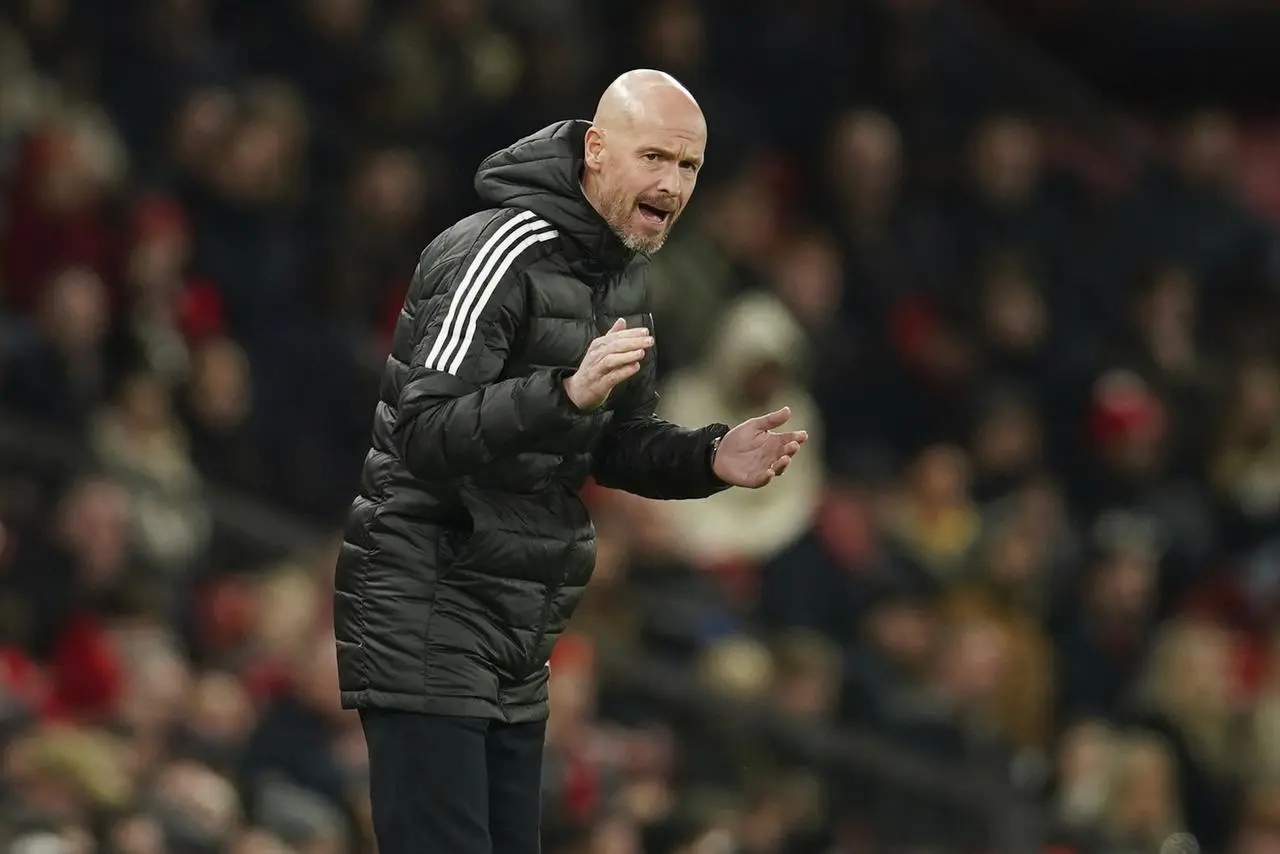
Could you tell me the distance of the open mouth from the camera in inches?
175

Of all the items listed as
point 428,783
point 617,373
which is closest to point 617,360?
point 617,373

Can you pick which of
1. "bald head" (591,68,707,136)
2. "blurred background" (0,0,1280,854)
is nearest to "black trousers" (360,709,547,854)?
"bald head" (591,68,707,136)

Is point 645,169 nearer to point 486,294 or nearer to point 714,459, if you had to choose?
point 486,294

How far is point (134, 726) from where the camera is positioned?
7.21m

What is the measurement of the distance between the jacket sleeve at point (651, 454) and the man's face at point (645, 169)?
0.33 meters

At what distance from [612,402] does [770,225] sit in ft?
22.1

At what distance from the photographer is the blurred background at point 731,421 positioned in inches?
300

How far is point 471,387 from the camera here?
14.0ft

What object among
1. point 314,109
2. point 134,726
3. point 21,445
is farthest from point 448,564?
point 314,109

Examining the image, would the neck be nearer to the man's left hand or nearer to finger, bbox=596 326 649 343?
finger, bbox=596 326 649 343

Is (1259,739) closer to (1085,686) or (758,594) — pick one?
(1085,686)

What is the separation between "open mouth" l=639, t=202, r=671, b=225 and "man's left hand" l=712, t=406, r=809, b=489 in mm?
418

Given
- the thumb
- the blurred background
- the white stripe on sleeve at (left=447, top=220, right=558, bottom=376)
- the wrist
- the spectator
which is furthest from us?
the spectator

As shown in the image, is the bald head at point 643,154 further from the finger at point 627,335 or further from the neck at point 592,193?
the finger at point 627,335
